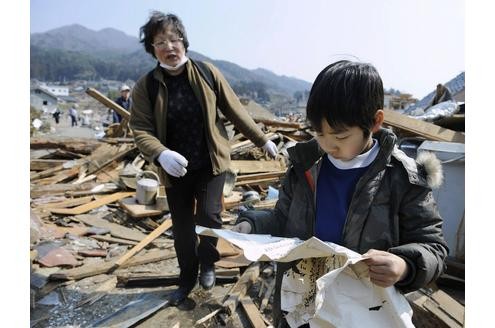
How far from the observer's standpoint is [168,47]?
2.87m

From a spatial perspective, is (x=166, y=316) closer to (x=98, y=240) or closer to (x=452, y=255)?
(x=98, y=240)

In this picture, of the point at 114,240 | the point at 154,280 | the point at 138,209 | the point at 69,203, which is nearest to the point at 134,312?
the point at 154,280

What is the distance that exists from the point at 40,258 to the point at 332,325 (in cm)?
410

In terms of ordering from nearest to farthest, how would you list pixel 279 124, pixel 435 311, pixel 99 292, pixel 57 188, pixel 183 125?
pixel 435 311 < pixel 183 125 < pixel 99 292 < pixel 57 188 < pixel 279 124

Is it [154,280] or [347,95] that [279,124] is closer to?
[154,280]

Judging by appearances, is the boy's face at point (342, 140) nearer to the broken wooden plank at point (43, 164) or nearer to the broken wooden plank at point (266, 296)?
the broken wooden plank at point (266, 296)

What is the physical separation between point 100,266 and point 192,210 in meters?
1.66

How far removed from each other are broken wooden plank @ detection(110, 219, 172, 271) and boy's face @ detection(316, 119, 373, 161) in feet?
11.6

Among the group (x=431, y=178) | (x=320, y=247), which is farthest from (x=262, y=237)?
(x=431, y=178)

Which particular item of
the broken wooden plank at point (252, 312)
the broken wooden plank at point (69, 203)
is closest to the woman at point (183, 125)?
the broken wooden plank at point (252, 312)

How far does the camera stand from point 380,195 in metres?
1.44

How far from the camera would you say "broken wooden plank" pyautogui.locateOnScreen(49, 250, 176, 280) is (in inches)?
156

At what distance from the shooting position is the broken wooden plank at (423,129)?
4770 millimetres

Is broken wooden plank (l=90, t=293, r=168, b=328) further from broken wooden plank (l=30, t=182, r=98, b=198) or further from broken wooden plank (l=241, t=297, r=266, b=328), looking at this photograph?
broken wooden plank (l=30, t=182, r=98, b=198)
